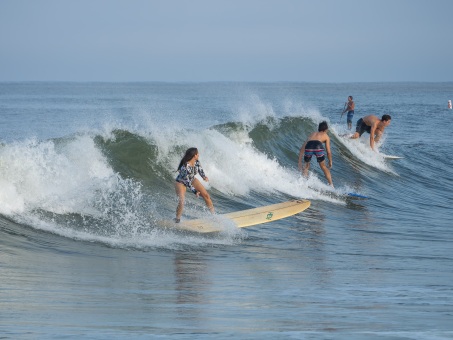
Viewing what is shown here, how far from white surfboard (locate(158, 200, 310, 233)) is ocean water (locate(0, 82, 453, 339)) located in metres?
0.15

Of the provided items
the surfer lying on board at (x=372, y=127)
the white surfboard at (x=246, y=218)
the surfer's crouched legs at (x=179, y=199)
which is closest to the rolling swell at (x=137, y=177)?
the surfer's crouched legs at (x=179, y=199)

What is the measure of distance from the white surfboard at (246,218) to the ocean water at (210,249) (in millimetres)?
154

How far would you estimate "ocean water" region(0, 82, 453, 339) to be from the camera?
246 inches

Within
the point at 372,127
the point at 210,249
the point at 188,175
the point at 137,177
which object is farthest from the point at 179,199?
the point at 372,127

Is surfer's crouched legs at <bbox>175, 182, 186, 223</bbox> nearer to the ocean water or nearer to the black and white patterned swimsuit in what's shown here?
the black and white patterned swimsuit

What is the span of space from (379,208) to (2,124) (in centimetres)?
2668

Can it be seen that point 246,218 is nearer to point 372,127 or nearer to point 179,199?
point 179,199

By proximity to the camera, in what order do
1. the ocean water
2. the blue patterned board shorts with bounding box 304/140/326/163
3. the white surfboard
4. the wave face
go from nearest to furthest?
the ocean water → the white surfboard → the wave face → the blue patterned board shorts with bounding box 304/140/326/163

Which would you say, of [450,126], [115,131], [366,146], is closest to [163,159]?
[115,131]

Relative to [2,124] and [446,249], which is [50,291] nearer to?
[446,249]

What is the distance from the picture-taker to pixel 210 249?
10.1 metres

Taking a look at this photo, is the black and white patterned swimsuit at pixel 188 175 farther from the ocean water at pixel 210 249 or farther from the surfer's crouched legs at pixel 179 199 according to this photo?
the ocean water at pixel 210 249

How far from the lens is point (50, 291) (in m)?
7.16

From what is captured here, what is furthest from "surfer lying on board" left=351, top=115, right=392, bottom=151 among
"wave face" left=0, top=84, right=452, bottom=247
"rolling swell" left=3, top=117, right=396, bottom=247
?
"rolling swell" left=3, top=117, right=396, bottom=247
